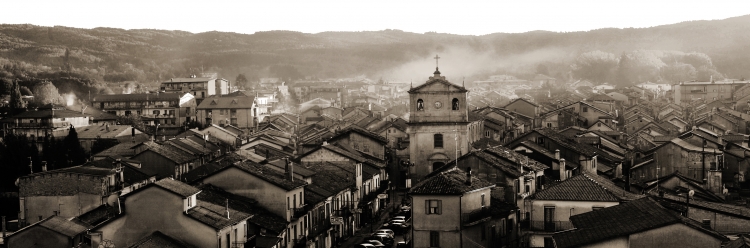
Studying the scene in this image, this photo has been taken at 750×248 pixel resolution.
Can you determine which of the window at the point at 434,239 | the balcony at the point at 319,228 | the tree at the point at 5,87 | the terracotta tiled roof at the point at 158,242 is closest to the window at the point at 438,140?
the balcony at the point at 319,228

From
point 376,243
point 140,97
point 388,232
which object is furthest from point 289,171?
point 140,97

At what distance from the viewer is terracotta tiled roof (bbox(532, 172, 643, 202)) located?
37.3 meters

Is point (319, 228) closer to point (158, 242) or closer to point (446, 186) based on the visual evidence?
point (446, 186)

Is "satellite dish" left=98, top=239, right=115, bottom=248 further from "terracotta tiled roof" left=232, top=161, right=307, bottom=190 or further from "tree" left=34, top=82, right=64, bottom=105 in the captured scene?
"tree" left=34, top=82, right=64, bottom=105

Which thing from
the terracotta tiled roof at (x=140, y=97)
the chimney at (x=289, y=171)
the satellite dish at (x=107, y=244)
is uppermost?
the terracotta tiled roof at (x=140, y=97)

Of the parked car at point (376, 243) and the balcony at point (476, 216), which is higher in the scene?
the balcony at point (476, 216)

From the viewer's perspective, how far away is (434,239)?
35094mm

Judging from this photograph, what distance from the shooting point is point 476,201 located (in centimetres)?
3612

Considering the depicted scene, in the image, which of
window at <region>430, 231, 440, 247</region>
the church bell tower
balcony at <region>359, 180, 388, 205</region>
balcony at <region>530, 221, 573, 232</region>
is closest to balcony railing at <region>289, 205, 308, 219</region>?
window at <region>430, 231, 440, 247</region>

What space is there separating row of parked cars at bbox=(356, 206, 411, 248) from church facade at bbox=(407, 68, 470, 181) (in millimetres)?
6093

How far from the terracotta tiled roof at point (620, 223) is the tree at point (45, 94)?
121633mm

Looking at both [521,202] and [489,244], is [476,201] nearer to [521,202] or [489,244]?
[489,244]

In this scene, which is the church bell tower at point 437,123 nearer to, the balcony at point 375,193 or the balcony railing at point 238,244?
the balcony at point 375,193

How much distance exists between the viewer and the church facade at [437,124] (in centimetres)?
5988
